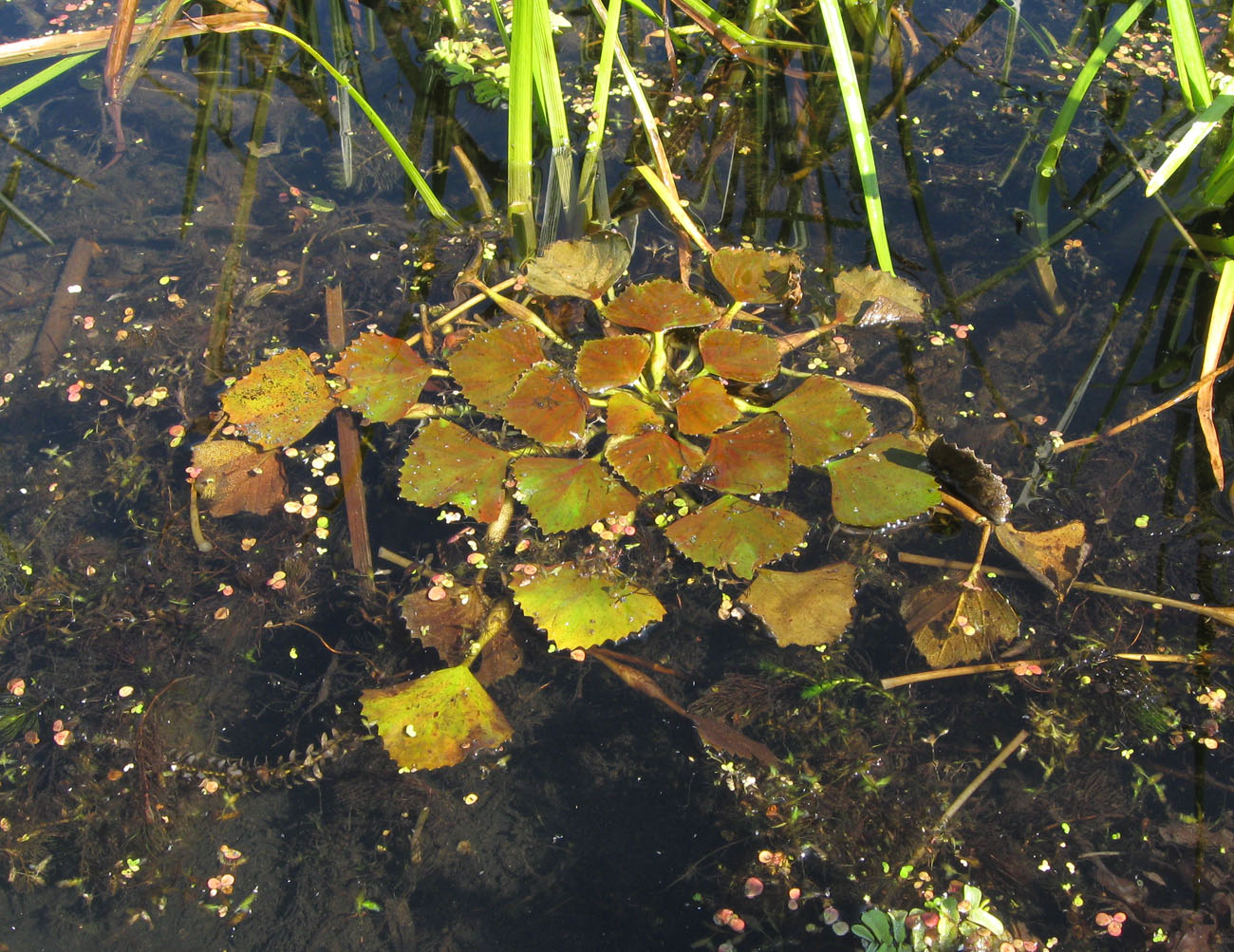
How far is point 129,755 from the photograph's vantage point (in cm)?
210

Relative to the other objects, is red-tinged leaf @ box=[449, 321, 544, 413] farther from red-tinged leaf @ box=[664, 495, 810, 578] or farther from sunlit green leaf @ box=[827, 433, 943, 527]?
sunlit green leaf @ box=[827, 433, 943, 527]

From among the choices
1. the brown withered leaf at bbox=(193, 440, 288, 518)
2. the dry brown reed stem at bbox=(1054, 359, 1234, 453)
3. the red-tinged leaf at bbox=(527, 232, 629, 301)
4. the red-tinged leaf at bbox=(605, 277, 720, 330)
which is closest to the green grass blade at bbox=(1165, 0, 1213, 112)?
the dry brown reed stem at bbox=(1054, 359, 1234, 453)

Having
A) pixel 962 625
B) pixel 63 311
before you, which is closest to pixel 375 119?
pixel 63 311

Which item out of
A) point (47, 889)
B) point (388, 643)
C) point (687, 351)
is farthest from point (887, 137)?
point (47, 889)

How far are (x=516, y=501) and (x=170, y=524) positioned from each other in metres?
1.06

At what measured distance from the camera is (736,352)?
2.31m

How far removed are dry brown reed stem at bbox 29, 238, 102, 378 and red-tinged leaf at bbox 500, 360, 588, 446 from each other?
1.85m

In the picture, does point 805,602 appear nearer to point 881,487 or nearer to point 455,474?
point 881,487

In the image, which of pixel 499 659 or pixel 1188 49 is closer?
pixel 499 659

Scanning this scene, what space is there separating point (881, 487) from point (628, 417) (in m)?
0.70

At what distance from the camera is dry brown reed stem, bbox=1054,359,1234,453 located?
91.0 inches

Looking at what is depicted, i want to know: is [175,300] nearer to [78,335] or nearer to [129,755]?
[78,335]

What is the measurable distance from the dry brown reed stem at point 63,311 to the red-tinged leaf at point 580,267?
1.82m

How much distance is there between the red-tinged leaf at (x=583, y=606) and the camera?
2.03 meters
